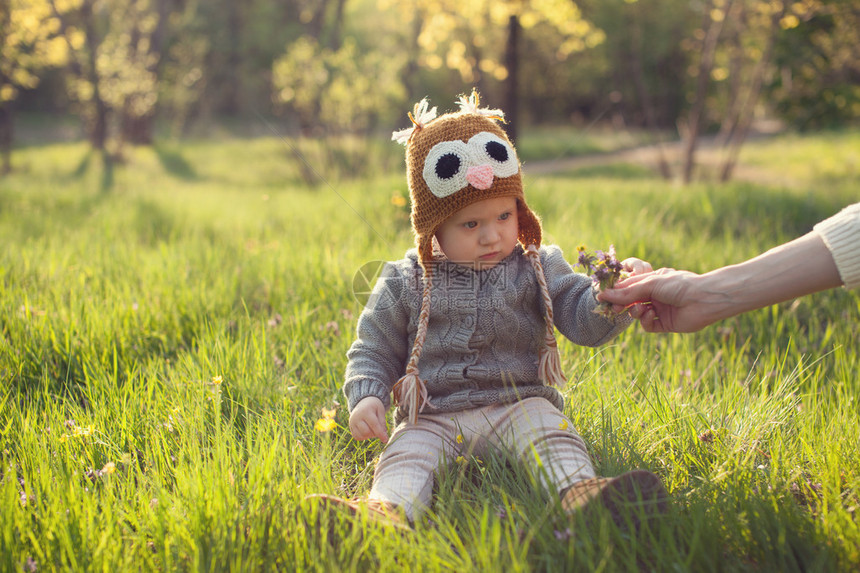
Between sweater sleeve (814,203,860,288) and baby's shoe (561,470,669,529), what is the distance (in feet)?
2.50

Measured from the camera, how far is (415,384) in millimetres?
2074

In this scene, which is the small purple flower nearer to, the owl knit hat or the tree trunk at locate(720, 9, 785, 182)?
the owl knit hat

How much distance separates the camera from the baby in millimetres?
2020

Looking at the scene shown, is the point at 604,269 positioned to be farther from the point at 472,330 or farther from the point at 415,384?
the point at 415,384

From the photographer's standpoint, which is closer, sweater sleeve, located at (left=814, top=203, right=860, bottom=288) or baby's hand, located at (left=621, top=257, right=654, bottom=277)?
sweater sleeve, located at (left=814, top=203, right=860, bottom=288)

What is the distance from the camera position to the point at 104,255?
4062 mm

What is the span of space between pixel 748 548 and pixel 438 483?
0.89 m

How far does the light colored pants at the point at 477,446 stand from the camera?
184 centimetres

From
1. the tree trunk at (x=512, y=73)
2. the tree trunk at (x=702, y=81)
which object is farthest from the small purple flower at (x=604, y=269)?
the tree trunk at (x=512, y=73)

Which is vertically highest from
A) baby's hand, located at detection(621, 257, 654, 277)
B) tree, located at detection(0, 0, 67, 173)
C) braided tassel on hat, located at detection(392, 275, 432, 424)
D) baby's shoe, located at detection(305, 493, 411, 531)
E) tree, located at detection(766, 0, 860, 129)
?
tree, located at detection(0, 0, 67, 173)

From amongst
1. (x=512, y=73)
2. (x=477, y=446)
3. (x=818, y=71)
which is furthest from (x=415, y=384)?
(x=512, y=73)

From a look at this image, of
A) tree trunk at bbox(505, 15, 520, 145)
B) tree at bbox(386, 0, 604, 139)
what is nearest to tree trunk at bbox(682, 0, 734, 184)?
tree at bbox(386, 0, 604, 139)

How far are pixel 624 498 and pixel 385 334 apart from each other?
996 mm

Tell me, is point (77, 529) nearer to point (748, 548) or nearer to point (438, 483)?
point (438, 483)
